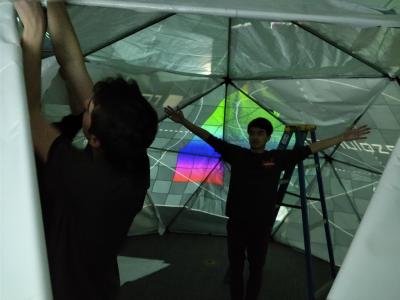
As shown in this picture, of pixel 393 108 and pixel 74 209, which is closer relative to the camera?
pixel 74 209

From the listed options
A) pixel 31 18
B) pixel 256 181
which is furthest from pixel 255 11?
pixel 256 181

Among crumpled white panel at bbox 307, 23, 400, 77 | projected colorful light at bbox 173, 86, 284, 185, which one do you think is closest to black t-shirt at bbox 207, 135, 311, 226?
crumpled white panel at bbox 307, 23, 400, 77

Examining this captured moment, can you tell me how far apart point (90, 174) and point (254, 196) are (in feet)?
7.02

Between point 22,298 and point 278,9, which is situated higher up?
point 278,9

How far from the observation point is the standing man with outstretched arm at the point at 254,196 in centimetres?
325

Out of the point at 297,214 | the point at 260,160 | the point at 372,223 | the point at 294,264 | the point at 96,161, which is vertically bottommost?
the point at 294,264

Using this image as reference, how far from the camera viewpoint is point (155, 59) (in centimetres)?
360

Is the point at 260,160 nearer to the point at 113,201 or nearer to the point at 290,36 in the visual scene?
the point at 290,36

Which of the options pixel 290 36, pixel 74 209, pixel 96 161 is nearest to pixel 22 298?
pixel 74 209

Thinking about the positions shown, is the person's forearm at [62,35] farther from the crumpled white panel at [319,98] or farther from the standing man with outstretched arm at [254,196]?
the crumpled white panel at [319,98]

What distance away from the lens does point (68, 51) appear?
161cm

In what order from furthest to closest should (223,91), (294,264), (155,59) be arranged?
(294,264)
(223,91)
(155,59)

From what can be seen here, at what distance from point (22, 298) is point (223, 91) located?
361 centimetres

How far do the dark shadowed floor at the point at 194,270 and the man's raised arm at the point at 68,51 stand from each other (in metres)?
2.68
